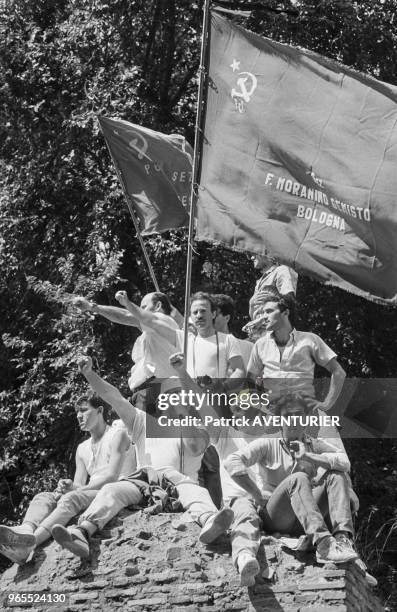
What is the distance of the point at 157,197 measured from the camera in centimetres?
1444

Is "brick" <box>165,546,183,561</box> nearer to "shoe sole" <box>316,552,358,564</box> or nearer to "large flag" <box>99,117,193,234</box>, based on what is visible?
"shoe sole" <box>316,552,358,564</box>

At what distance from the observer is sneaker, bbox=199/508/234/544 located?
33.9ft

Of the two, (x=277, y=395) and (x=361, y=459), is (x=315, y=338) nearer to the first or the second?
(x=277, y=395)

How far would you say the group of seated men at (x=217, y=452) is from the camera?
10.5 metres

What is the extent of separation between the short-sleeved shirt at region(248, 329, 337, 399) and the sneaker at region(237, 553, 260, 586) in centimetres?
167

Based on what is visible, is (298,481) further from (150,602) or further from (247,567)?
(150,602)

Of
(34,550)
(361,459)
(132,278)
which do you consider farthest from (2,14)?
(34,550)

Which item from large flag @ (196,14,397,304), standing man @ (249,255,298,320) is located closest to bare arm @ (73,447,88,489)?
standing man @ (249,255,298,320)

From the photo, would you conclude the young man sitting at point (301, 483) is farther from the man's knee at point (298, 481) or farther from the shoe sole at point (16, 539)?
the shoe sole at point (16, 539)

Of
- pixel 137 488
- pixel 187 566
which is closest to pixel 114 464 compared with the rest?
pixel 137 488

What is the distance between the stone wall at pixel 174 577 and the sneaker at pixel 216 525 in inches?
8.0

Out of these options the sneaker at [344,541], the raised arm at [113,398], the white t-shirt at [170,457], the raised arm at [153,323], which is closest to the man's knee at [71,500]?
the white t-shirt at [170,457]

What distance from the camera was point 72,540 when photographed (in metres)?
10.7

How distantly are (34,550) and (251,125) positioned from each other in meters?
4.07
